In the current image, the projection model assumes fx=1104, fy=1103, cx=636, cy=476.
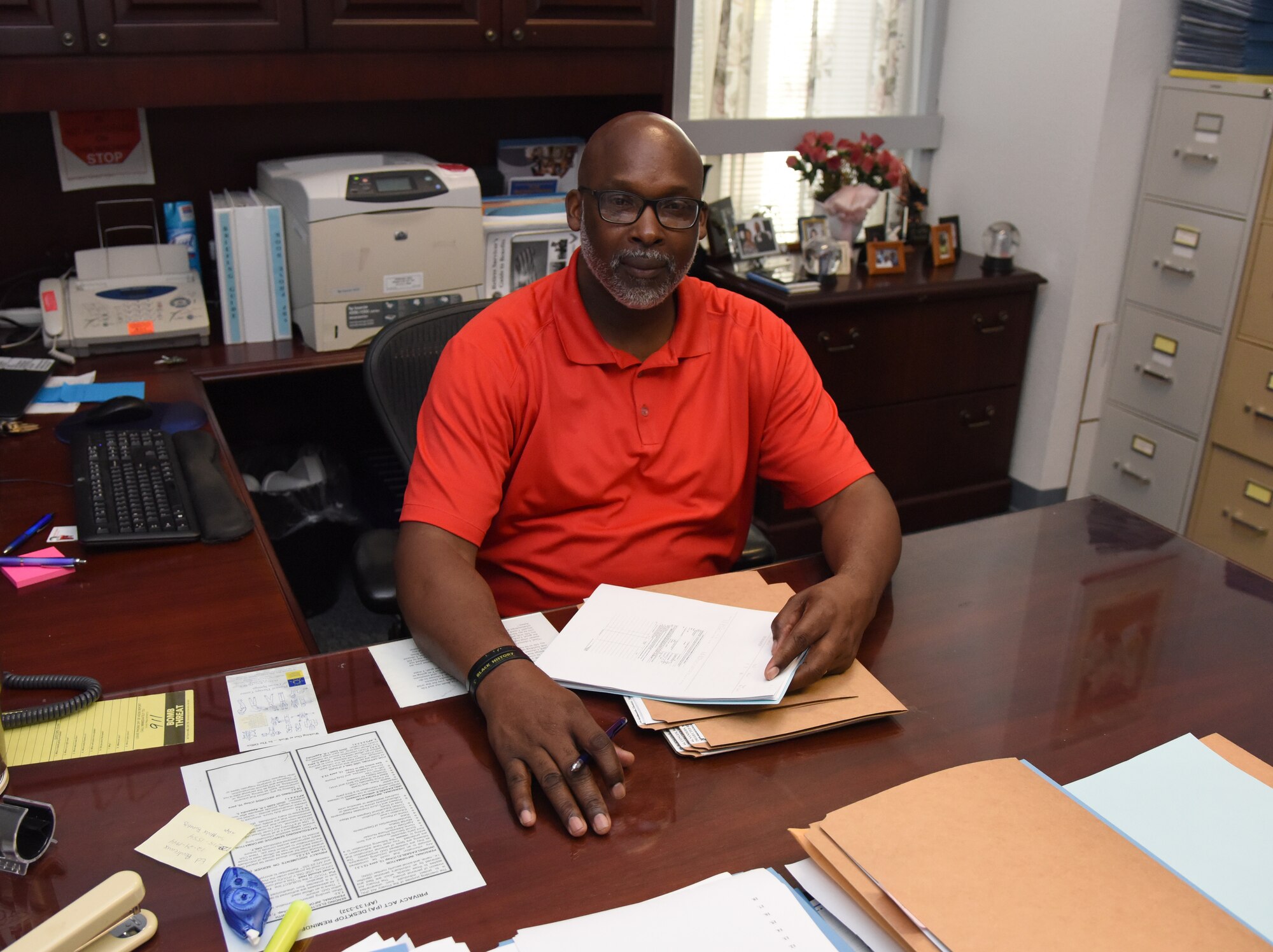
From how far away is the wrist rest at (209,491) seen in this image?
1650mm

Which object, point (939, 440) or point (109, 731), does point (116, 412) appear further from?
point (939, 440)

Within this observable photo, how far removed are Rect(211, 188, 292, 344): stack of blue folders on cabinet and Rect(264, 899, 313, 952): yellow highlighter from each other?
191 centimetres

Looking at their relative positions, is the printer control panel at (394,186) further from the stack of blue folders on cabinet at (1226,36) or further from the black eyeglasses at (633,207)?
the stack of blue folders on cabinet at (1226,36)

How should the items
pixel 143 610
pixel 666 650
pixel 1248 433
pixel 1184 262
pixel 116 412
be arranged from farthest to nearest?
pixel 1184 262, pixel 1248 433, pixel 116 412, pixel 143 610, pixel 666 650

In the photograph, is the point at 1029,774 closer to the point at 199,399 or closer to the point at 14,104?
the point at 199,399

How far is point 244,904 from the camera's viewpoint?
34.6 inches

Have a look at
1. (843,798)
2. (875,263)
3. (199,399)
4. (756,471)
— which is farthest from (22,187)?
(843,798)

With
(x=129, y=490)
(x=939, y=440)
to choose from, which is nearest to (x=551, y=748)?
(x=129, y=490)

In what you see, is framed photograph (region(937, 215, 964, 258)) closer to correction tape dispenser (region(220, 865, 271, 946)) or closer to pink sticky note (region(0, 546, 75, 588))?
pink sticky note (region(0, 546, 75, 588))

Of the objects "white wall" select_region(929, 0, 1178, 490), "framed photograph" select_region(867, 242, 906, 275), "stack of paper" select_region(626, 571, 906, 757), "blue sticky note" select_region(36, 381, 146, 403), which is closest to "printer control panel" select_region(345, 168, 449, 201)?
"blue sticky note" select_region(36, 381, 146, 403)

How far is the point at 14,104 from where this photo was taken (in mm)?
2217

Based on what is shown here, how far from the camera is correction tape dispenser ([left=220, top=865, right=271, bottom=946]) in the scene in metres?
0.88

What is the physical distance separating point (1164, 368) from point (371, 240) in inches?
85.7

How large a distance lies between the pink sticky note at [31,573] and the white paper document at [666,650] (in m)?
0.76
